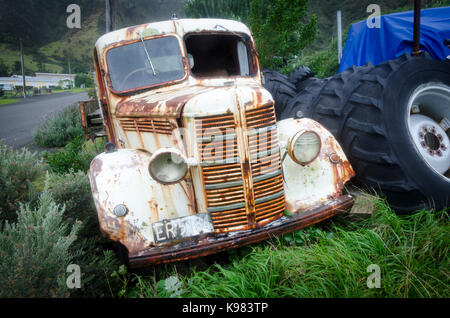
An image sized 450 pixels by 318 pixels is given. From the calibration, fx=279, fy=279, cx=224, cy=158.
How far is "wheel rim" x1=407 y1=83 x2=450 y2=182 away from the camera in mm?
2947

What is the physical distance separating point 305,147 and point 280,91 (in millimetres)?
2842

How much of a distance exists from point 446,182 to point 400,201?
43 cm

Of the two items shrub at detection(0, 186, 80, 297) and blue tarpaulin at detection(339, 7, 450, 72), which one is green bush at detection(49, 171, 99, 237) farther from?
blue tarpaulin at detection(339, 7, 450, 72)

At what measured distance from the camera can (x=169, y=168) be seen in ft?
7.27

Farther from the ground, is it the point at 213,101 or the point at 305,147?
the point at 213,101

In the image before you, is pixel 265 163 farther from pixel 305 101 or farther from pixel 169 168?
pixel 305 101

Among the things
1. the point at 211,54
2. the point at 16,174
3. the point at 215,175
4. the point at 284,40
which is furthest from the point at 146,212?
the point at 284,40

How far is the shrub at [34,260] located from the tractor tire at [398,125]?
106 inches

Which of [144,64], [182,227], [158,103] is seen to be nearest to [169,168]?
[182,227]

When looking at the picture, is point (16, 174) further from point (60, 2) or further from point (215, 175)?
point (60, 2)

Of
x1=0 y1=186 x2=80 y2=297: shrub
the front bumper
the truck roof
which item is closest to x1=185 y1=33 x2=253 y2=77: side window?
the truck roof

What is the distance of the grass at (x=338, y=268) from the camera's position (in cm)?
193

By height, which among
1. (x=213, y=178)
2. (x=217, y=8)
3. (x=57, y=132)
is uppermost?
(x=217, y=8)

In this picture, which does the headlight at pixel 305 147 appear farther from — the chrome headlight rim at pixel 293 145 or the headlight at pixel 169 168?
the headlight at pixel 169 168
